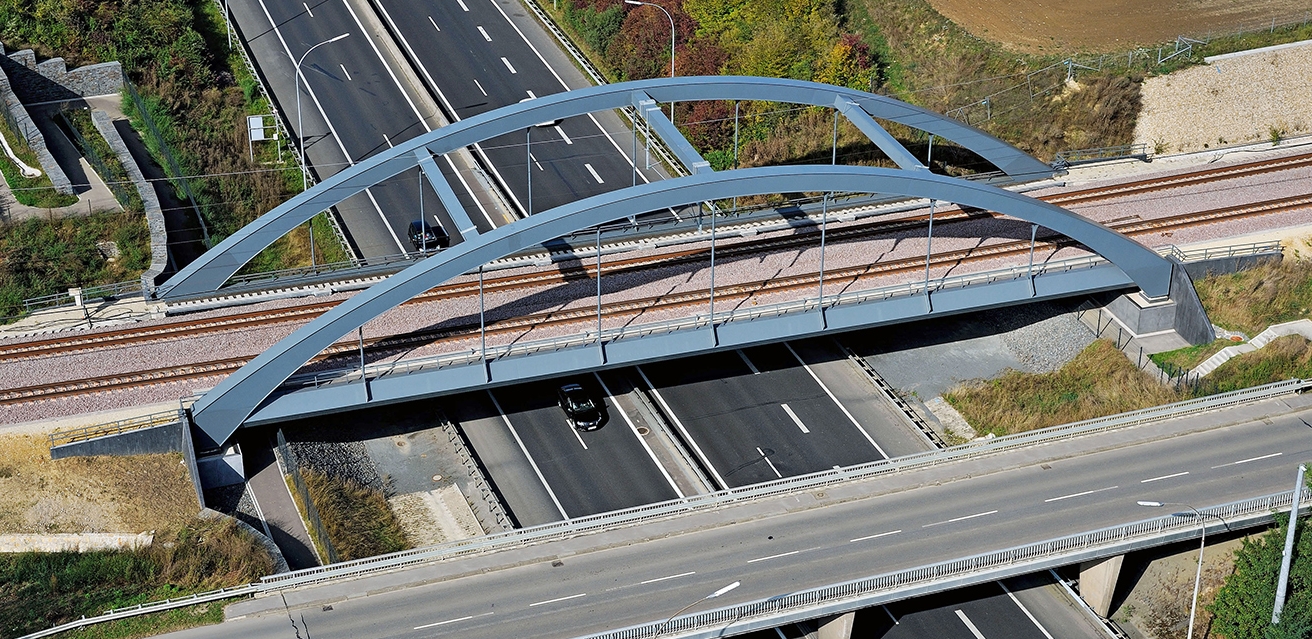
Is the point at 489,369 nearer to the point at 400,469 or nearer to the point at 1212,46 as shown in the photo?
the point at 400,469

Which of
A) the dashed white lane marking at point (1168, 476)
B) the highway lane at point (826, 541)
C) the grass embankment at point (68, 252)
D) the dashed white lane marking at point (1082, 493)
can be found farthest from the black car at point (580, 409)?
the grass embankment at point (68, 252)

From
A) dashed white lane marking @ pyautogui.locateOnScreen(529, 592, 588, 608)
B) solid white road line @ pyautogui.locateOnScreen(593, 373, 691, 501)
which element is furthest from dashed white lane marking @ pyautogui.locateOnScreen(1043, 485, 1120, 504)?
Answer: dashed white lane marking @ pyautogui.locateOnScreen(529, 592, 588, 608)

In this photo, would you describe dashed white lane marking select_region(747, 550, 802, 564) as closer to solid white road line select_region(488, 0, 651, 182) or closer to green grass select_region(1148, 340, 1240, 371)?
green grass select_region(1148, 340, 1240, 371)

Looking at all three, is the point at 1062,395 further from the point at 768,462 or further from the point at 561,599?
the point at 561,599

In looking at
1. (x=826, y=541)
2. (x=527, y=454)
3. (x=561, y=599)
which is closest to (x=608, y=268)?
(x=527, y=454)

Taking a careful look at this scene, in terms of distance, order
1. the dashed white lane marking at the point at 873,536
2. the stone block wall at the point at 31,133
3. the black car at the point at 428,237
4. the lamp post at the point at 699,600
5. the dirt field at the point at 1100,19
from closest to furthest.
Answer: the lamp post at the point at 699,600 → the dashed white lane marking at the point at 873,536 → the black car at the point at 428,237 → the stone block wall at the point at 31,133 → the dirt field at the point at 1100,19

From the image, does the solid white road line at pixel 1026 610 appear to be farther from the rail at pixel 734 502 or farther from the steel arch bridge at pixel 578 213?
the steel arch bridge at pixel 578 213
